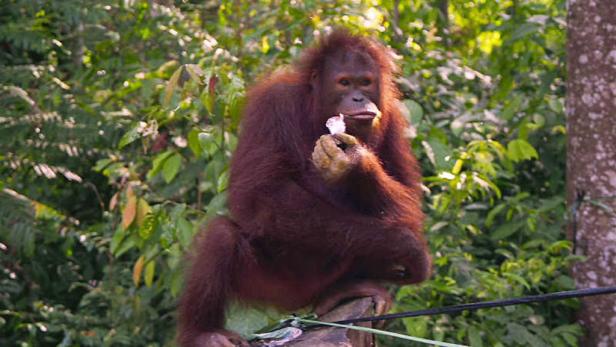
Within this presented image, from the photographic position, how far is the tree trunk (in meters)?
3.79

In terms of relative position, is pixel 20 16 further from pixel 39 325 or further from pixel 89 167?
pixel 39 325

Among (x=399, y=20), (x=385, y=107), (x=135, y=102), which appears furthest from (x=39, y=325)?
(x=399, y=20)

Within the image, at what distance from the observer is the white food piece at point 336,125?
2.71 metres

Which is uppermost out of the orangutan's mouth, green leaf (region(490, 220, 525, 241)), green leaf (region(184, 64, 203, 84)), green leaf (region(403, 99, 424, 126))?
the orangutan's mouth

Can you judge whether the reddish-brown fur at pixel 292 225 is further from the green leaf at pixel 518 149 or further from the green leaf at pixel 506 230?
the green leaf at pixel 506 230

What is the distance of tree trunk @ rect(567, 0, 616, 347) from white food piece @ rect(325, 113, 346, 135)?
4.93 ft

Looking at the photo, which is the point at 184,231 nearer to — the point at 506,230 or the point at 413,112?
the point at 413,112

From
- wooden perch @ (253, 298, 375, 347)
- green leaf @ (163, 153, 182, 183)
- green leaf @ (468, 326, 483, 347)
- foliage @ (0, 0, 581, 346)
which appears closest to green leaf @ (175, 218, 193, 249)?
foliage @ (0, 0, 581, 346)

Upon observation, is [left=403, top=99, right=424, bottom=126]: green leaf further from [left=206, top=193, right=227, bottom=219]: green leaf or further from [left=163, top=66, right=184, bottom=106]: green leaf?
[left=163, top=66, right=184, bottom=106]: green leaf

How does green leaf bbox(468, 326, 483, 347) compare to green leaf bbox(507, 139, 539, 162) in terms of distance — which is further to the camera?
green leaf bbox(507, 139, 539, 162)

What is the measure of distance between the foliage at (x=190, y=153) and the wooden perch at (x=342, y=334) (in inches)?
36.7

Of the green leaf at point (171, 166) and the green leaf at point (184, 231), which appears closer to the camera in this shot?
the green leaf at point (184, 231)

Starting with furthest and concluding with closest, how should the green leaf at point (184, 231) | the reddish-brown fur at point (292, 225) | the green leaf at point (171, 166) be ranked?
1. the green leaf at point (171, 166)
2. the green leaf at point (184, 231)
3. the reddish-brown fur at point (292, 225)

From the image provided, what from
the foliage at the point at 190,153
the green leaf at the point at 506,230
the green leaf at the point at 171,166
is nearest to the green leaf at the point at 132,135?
the foliage at the point at 190,153
